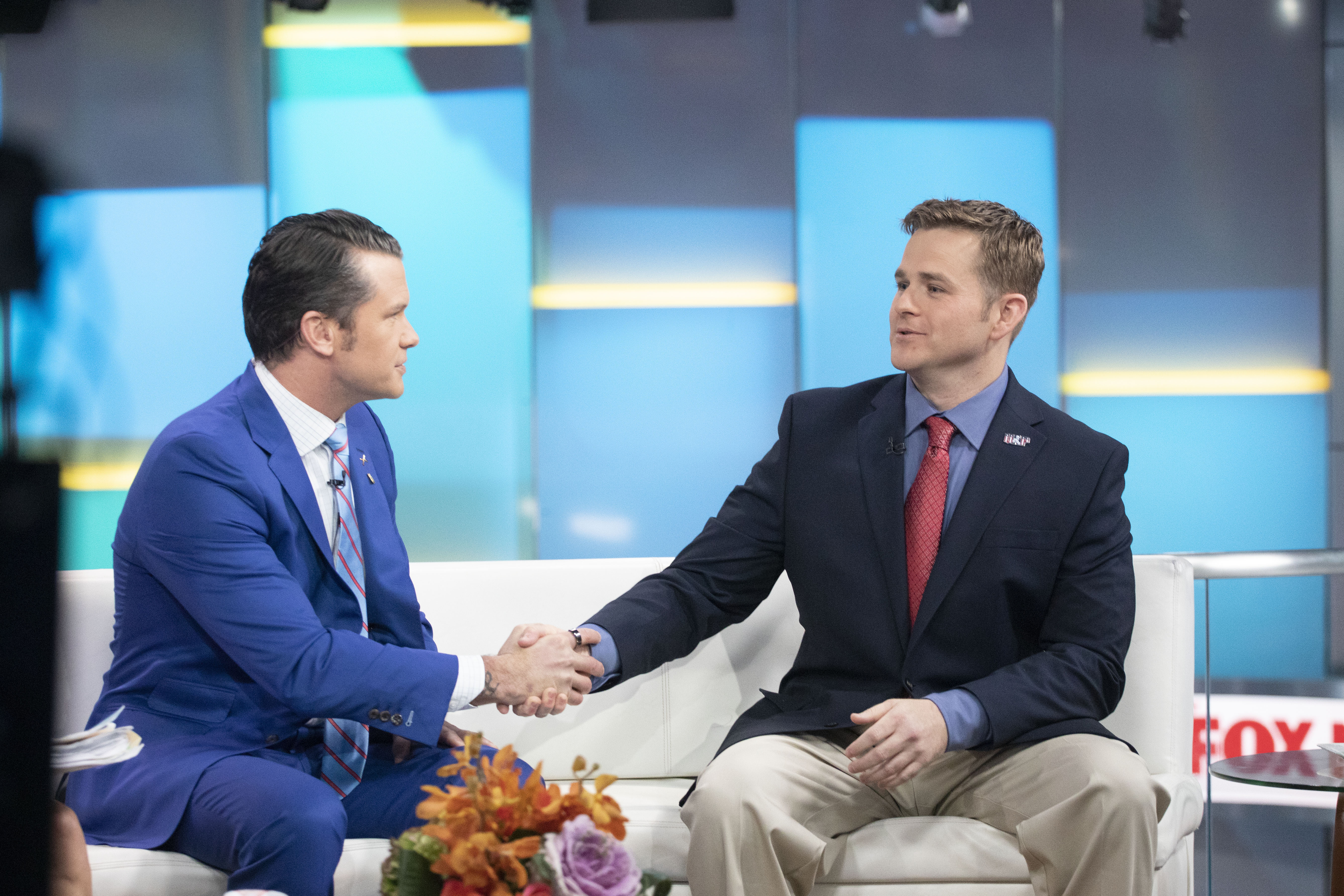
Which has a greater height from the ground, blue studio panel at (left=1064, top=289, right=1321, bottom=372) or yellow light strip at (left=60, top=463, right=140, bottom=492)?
blue studio panel at (left=1064, top=289, right=1321, bottom=372)

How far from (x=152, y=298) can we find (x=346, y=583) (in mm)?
3191

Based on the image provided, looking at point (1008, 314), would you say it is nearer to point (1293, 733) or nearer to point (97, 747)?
point (97, 747)

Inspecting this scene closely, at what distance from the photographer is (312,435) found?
2.12 metres

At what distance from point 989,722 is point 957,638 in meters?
0.19

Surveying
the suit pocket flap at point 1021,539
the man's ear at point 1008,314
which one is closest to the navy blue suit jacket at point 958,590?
the suit pocket flap at point 1021,539

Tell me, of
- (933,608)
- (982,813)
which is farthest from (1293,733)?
(933,608)

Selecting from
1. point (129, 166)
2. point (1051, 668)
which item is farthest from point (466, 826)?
point (129, 166)

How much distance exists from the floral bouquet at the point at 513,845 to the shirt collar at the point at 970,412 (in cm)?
124

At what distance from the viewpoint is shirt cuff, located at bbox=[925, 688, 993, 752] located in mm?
1979

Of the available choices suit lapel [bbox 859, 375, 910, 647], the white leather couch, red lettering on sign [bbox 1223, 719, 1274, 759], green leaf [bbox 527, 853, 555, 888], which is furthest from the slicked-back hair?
red lettering on sign [bbox 1223, 719, 1274, 759]

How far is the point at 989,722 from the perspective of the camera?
2010 mm

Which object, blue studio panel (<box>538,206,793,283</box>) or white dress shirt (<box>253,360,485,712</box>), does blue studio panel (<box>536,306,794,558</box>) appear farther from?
white dress shirt (<box>253,360,485,712</box>)

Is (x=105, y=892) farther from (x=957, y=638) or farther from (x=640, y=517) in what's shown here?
(x=640, y=517)

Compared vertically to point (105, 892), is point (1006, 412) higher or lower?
higher
